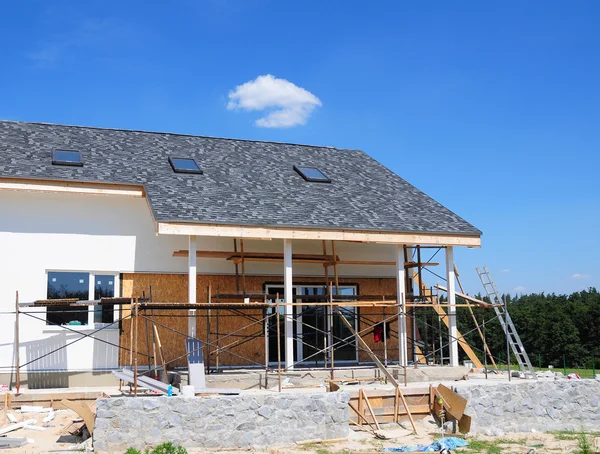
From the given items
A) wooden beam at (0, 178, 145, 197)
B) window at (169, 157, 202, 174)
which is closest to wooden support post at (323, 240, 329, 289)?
window at (169, 157, 202, 174)

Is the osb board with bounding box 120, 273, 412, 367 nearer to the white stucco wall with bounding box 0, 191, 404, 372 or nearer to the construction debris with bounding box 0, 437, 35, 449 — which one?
the white stucco wall with bounding box 0, 191, 404, 372

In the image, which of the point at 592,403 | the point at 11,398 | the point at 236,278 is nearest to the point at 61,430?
the point at 11,398

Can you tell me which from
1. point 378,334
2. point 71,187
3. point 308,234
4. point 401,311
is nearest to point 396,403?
point 401,311

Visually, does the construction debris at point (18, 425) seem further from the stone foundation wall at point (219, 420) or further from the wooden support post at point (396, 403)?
the wooden support post at point (396, 403)

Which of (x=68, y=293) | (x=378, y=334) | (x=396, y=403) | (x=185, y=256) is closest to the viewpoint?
(x=396, y=403)

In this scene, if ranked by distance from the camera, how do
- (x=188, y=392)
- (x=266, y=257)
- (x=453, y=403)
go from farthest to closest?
(x=266, y=257), (x=453, y=403), (x=188, y=392)

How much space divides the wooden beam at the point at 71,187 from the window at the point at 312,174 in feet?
17.2

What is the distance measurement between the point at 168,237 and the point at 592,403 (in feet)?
37.8

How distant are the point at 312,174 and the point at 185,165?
3.93 metres

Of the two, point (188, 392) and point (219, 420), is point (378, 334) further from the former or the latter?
point (188, 392)

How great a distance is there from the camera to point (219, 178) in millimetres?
18734

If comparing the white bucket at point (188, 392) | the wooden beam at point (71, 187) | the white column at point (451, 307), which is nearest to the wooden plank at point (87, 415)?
the white bucket at point (188, 392)

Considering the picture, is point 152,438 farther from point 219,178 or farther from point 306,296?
point 219,178

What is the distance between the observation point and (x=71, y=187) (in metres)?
16.4
